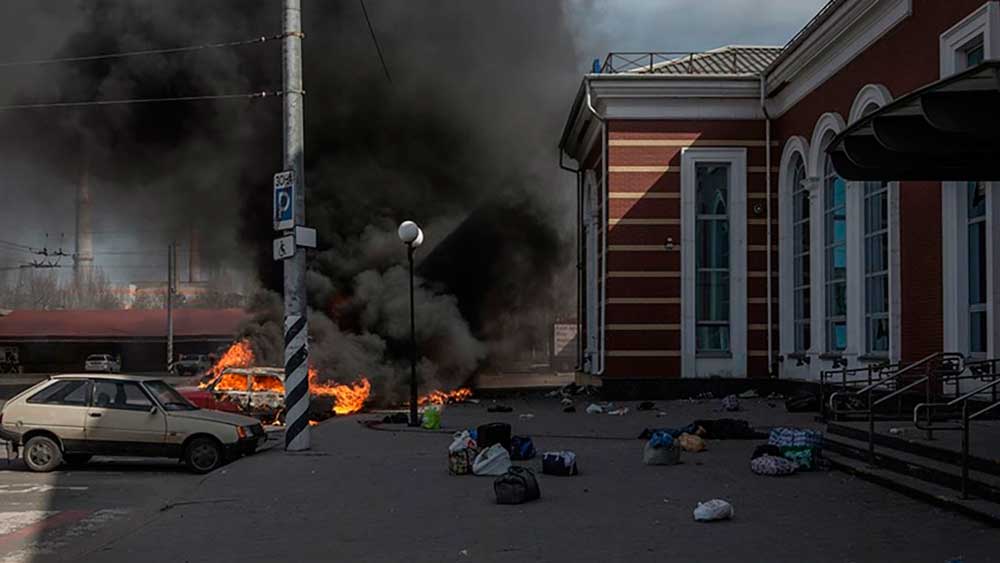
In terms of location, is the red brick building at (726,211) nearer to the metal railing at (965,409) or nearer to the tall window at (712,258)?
the tall window at (712,258)

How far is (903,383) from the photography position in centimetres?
1811

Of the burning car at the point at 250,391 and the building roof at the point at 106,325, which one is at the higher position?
the building roof at the point at 106,325

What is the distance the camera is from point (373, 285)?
30781 millimetres

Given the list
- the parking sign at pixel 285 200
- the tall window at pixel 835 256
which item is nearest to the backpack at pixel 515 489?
the parking sign at pixel 285 200

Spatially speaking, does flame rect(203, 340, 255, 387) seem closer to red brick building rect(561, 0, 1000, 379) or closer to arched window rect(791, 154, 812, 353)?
red brick building rect(561, 0, 1000, 379)

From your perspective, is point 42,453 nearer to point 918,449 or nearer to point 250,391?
point 250,391

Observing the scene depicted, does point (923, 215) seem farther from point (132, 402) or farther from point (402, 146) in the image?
point (402, 146)

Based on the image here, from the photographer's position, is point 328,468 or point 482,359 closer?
point 328,468

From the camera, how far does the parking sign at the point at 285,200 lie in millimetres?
15562

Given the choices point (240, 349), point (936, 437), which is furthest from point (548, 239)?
point (936, 437)

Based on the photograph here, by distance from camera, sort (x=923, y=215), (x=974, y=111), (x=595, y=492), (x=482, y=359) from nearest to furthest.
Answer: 1. (x=974, y=111)
2. (x=595, y=492)
3. (x=923, y=215)
4. (x=482, y=359)

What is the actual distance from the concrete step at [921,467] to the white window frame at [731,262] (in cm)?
1377

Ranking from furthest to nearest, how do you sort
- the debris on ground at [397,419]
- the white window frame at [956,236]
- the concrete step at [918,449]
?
the debris on ground at [397,419] → the white window frame at [956,236] → the concrete step at [918,449]

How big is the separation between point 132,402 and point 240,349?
15.8 metres
